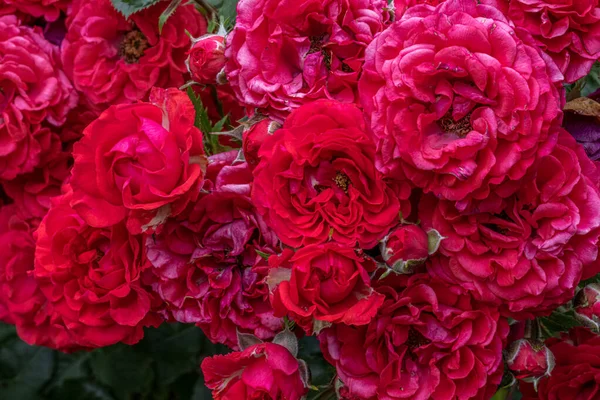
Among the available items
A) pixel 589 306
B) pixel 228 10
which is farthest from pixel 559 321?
pixel 228 10

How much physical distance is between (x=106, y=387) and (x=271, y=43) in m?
0.92

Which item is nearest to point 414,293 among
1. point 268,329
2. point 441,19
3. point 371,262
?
point 371,262

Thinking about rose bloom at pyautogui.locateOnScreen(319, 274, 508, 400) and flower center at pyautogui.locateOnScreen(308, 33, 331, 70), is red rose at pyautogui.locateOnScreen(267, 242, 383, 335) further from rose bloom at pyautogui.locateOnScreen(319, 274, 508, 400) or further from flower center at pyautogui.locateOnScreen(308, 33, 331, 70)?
flower center at pyautogui.locateOnScreen(308, 33, 331, 70)

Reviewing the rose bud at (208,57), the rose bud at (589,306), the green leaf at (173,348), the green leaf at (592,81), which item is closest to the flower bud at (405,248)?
the rose bud at (589,306)

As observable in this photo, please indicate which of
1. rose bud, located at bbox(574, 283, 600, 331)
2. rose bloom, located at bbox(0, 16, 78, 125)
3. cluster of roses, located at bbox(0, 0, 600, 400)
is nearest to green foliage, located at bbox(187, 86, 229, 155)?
cluster of roses, located at bbox(0, 0, 600, 400)

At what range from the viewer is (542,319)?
0.96m

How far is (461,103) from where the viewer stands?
736mm

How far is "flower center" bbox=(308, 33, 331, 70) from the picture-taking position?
2.79 feet

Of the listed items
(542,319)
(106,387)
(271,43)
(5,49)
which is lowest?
(106,387)

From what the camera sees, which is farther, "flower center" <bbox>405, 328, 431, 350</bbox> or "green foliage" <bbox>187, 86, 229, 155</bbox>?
"green foliage" <bbox>187, 86, 229, 155</bbox>

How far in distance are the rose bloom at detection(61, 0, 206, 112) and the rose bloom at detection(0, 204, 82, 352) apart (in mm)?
287

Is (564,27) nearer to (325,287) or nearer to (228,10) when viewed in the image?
(325,287)

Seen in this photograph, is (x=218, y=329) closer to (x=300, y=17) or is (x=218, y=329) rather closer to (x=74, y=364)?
(x=300, y=17)

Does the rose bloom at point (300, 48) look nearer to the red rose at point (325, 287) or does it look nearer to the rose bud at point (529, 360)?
the red rose at point (325, 287)
